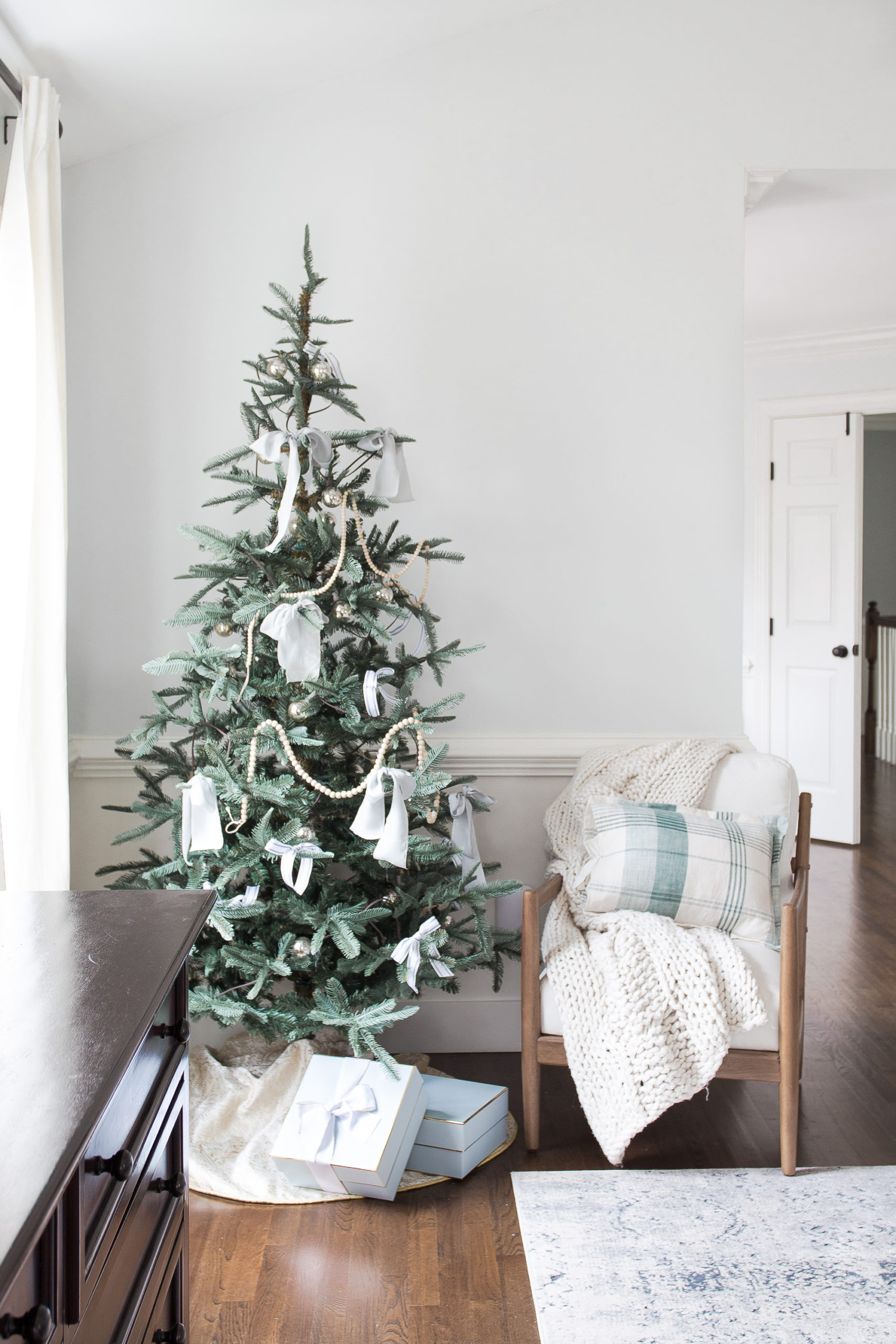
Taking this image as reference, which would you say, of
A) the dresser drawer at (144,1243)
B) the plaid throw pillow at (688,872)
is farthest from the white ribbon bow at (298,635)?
the dresser drawer at (144,1243)

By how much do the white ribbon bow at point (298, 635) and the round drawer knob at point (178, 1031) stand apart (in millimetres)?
903

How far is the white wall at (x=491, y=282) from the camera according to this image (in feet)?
8.54

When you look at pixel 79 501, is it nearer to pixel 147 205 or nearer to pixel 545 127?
pixel 147 205

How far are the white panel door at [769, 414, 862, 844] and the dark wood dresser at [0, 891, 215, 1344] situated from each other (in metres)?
4.20

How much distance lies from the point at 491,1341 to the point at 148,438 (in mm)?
2201

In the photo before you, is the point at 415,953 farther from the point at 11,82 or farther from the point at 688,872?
the point at 11,82

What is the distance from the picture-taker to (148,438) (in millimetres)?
2617

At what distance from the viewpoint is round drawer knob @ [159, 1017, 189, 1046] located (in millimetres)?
1109

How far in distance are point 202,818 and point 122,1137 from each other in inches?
45.3

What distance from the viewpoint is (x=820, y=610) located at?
4.84 metres

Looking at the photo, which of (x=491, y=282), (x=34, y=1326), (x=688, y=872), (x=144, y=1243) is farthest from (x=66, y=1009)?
(x=491, y=282)

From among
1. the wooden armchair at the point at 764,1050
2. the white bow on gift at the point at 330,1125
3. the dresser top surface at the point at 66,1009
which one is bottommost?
the white bow on gift at the point at 330,1125

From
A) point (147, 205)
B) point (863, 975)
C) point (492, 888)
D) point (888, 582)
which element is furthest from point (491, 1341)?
point (888, 582)

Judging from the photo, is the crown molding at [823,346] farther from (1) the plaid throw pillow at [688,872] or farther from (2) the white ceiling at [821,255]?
(1) the plaid throw pillow at [688,872]
